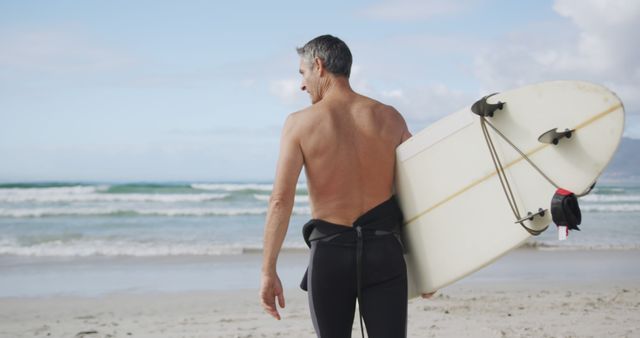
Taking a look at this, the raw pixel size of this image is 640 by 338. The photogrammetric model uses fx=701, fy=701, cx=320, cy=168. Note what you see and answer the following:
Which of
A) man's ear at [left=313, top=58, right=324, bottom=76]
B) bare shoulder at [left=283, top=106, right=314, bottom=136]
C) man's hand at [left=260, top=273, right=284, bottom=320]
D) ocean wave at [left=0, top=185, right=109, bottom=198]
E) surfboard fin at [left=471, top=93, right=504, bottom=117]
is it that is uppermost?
man's ear at [left=313, top=58, right=324, bottom=76]

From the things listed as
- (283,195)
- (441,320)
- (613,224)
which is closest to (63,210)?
(613,224)

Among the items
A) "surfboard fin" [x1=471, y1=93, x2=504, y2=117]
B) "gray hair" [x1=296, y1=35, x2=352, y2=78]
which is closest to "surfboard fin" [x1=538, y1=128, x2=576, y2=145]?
"surfboard fin" [x1=471, y1=93, x2=504, y2=117]

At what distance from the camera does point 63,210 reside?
19188mm

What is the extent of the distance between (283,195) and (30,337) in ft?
12.8

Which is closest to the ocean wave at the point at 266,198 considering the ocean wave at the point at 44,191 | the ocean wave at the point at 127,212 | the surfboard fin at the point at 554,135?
the ocean wave at the point at 127,212

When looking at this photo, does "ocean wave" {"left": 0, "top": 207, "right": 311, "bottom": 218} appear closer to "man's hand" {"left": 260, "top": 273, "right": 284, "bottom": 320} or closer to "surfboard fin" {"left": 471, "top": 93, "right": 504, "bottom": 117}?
"surfboard fin" {"left": 471, "top": 93, "right": 504, "bottom": 117}

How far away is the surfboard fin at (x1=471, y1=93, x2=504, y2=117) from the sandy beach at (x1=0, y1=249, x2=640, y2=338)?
9.02 ft

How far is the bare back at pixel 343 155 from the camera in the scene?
240cm

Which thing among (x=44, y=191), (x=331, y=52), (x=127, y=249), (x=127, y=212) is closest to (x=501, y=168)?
(x=331, y=52)

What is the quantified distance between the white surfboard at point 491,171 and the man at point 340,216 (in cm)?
28

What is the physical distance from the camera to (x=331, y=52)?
8.08ft

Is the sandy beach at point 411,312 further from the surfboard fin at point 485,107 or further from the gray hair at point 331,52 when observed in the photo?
the gray hair at point 331,52

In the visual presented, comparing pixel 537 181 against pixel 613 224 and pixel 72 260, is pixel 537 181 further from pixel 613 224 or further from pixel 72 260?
pixel 613 224

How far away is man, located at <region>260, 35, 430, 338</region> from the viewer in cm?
238
